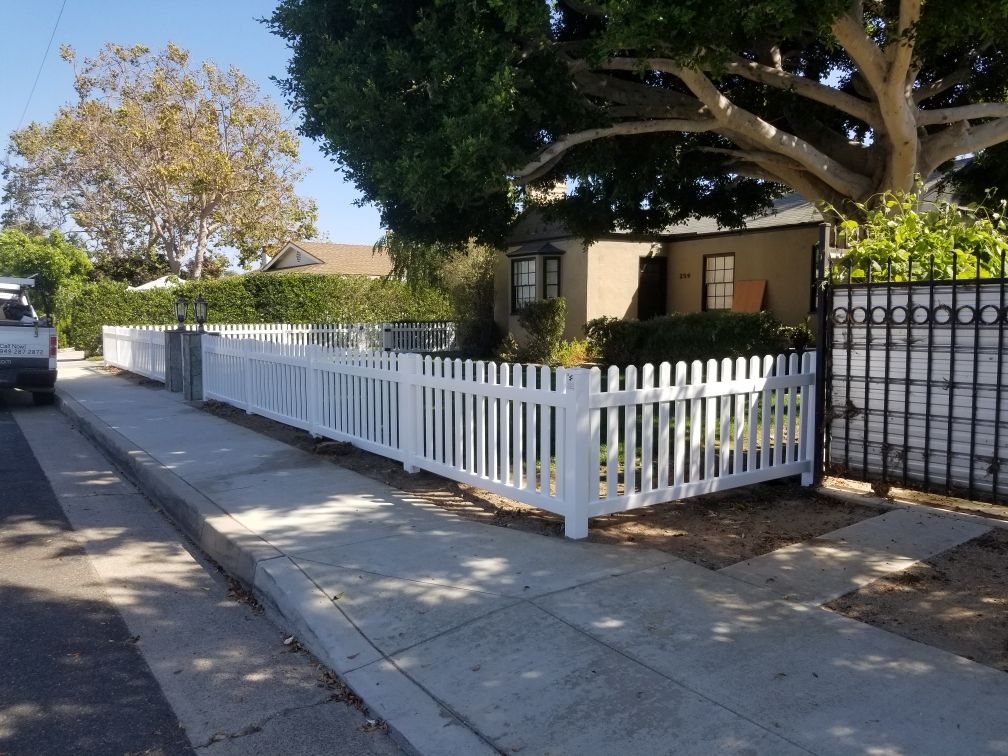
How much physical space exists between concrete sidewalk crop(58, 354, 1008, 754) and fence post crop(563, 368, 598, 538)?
0.18 meters

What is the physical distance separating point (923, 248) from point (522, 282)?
16390mm

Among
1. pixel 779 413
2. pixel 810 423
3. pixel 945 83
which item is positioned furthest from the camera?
pixel 945 83

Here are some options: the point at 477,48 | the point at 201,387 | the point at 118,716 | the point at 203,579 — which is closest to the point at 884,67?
the point at 477,48

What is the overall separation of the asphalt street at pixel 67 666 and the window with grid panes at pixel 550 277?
1604 cm

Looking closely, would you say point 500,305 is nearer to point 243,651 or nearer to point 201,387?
point 201,387

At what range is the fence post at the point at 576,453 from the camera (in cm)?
538

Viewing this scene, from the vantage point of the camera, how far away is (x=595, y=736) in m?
3.11

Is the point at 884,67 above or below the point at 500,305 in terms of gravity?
above

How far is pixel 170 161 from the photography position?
3453cm

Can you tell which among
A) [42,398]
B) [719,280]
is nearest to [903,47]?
[719,280]

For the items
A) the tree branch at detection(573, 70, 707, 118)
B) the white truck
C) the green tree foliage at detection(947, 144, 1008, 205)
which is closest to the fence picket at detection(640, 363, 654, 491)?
the tree branch at detection(573, 70, 707, 118)

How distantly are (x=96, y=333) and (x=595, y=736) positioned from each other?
2643 cm

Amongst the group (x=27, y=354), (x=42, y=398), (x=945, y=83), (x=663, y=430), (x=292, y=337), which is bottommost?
(x=42, y=398)

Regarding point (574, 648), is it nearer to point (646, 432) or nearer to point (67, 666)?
point (646, 432)
